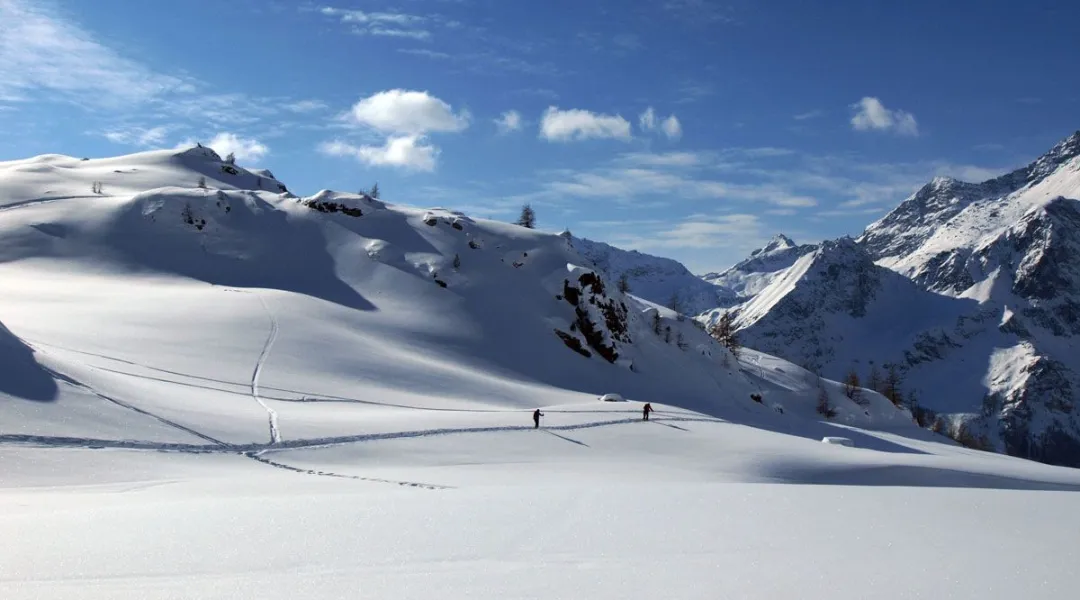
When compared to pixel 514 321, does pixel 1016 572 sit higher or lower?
lower

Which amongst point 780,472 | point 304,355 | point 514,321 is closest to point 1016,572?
point 780,472

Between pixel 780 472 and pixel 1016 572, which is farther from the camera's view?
pixel 780 472

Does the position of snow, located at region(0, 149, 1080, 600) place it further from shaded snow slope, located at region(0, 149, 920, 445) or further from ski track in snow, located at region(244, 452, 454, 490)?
shaded snow slope, located at region(0, 149, 920, 445)

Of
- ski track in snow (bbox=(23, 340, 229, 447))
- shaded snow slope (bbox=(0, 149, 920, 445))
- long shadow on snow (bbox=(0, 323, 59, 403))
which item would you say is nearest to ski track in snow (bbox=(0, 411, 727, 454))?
ski track in snow (bbox=(23, 340, 229, 447))

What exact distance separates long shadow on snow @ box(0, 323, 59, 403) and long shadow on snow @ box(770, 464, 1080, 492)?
28176 millimetres

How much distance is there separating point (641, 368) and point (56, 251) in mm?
61615

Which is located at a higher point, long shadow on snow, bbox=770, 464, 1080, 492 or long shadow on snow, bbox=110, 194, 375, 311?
long shadow on snow, bbox=110, 194, 375, 311

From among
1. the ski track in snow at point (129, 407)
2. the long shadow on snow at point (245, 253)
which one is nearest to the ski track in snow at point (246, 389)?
the ski track in snow at point (129, 407)

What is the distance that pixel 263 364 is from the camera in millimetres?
49594

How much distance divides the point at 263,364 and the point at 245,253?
3912cm

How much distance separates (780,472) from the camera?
107ft

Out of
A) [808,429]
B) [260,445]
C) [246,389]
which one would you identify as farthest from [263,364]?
[808,429]

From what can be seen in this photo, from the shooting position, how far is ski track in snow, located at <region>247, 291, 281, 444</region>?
3070cm

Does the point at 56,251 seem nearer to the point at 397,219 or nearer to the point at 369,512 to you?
the point at 397,219
